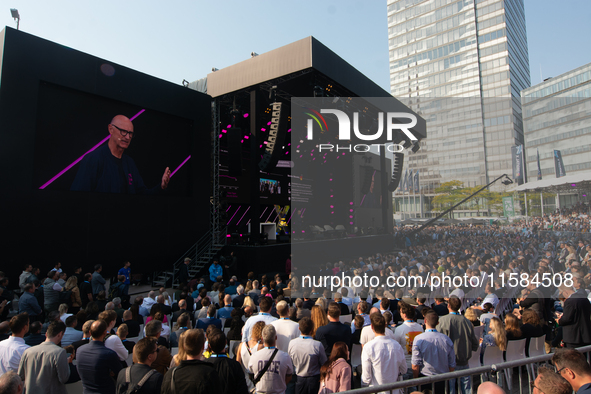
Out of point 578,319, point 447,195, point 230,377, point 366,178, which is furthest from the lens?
point 366,178

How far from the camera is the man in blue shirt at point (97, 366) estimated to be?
261 centimetres

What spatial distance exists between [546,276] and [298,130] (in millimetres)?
14410

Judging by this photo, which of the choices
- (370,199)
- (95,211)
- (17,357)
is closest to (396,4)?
(370,199)

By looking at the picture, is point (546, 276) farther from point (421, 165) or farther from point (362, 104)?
point (362, 104)

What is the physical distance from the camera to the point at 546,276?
6664 millimetres

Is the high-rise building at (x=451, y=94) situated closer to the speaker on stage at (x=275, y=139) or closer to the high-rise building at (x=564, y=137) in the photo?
the high-rise building at (x=564, y=137)

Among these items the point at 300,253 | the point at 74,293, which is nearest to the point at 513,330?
the point at 74,293

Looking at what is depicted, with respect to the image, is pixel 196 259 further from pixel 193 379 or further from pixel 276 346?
pixel 193 379

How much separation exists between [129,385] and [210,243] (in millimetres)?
11748

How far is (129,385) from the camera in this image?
221 cm

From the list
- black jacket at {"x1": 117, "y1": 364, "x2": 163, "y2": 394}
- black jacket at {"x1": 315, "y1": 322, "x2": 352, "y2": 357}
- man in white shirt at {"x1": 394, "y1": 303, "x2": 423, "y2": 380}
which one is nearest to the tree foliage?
man in white shirt at {"x1": 394, "y1": 303, "x2": 423, "y2": 380}

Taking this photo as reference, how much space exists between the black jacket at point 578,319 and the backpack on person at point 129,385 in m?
5.02

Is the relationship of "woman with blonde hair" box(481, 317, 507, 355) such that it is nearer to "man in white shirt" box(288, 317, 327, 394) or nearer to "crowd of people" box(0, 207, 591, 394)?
"crowd of people" box(0, 207, 591, 394)

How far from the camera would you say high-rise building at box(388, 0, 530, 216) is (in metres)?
8.73
